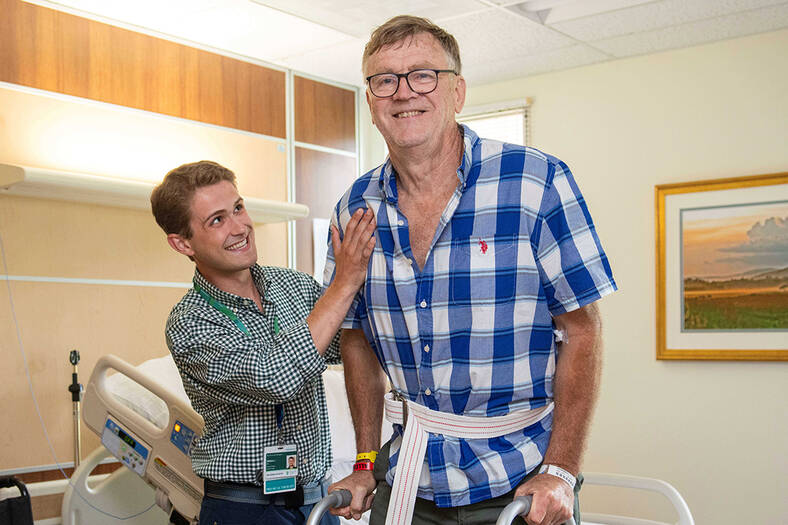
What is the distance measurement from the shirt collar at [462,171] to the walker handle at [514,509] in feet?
1.78

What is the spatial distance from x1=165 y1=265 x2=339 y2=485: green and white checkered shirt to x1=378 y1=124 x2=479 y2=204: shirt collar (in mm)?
375

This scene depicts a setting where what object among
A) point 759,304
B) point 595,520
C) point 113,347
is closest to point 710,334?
point 759,304

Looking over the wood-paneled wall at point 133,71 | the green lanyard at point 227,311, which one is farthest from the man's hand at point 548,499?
the wood-paneled wall at point 133,71

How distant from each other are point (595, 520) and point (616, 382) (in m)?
1.33

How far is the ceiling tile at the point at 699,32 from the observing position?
398 centimetres

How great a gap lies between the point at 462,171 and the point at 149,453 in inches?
66.4

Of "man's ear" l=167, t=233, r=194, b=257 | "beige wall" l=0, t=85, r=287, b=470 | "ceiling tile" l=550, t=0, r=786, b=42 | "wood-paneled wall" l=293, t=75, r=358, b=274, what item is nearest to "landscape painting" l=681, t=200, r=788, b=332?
"ceiling tile" l=550, t=0, r=786, b=42

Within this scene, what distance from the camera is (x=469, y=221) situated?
1547mm

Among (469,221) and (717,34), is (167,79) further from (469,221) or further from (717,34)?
(469,221)

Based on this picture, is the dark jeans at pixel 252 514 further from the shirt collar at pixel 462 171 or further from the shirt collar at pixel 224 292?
the shirt collar at pixel 462 171

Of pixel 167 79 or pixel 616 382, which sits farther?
pixel 616 382

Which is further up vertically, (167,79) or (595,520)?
(167,79)

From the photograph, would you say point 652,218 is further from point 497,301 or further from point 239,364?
point 497,301

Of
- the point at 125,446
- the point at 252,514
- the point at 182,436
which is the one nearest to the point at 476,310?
the point at 252,514
